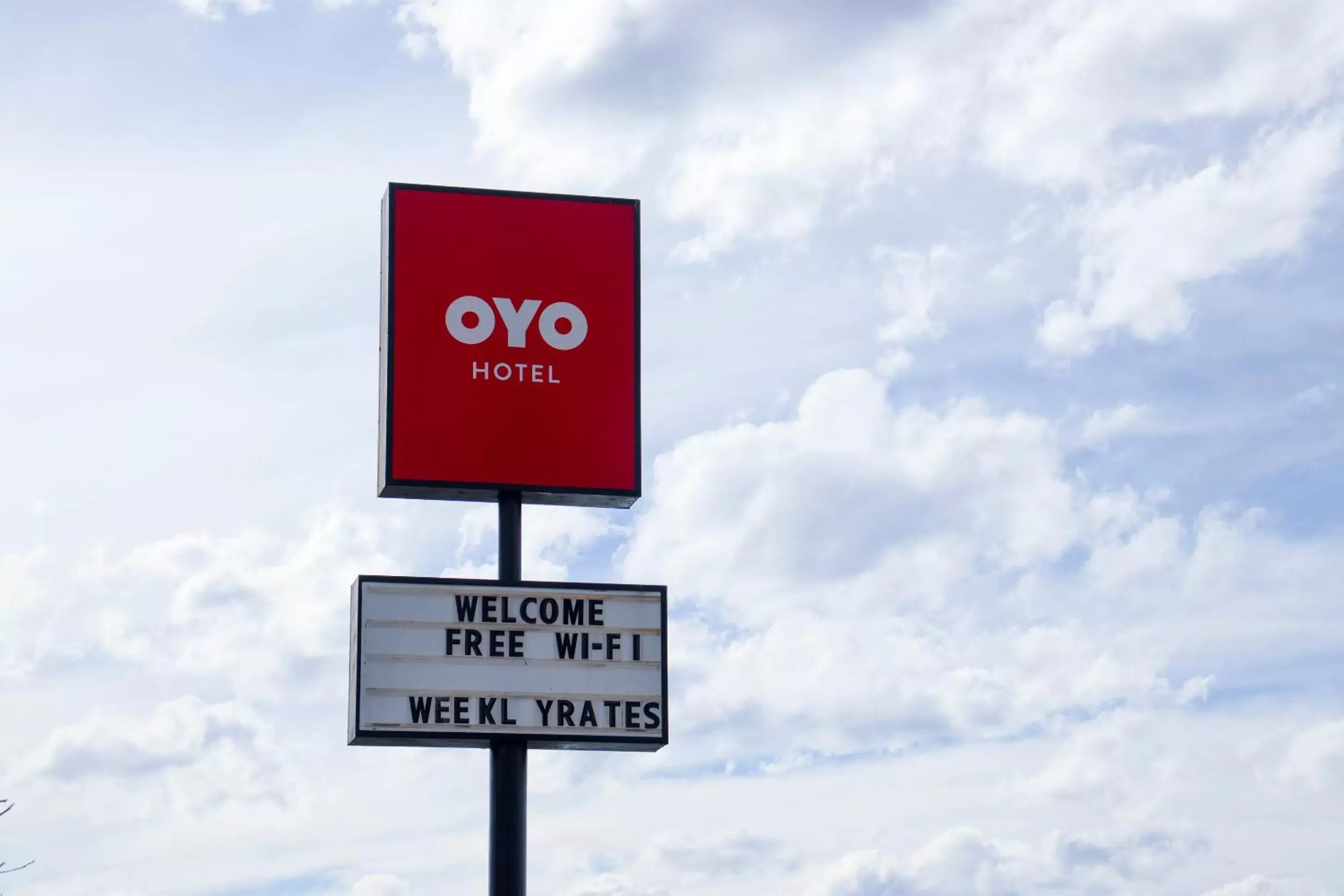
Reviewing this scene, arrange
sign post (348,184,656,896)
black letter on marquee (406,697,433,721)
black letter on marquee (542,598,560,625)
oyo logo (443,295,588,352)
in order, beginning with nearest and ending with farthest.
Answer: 1. black letter on marquee (406,697,433,721)
2. sign post (348,184,656,896)
3. black letter on marquee (542,598,560,625)
4. oyo logo (443,295,588,352)

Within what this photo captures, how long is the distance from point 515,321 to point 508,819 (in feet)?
17.0

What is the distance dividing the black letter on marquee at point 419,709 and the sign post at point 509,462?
10 mm

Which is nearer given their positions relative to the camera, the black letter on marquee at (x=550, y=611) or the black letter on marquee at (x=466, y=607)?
the black letter on marquee at (x=466, y=607)

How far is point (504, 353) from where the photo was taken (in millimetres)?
21672

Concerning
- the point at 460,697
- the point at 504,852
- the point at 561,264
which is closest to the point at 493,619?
the point at 460,697

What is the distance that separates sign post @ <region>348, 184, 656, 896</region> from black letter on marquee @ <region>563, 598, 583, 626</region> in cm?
1

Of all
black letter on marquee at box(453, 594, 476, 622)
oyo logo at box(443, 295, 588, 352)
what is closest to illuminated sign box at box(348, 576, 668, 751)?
black letter on marquee at box(453, 594, 476, 622)

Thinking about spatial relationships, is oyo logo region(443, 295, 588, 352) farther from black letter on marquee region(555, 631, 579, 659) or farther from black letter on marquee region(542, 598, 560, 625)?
black letter on marquee region(555, 631, 579, 659)

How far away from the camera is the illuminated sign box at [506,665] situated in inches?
806

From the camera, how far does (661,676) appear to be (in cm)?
2112

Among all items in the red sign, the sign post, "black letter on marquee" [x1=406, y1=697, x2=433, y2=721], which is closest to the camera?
"black letter on marquee" [x1=406, y1=697, x2=433, y2=721]

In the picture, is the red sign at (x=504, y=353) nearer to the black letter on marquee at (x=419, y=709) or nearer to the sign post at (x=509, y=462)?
the sign post at (x=509, y=462)

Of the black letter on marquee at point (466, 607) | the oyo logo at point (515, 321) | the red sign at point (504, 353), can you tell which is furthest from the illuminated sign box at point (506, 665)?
the oyo logo at point (515, 321)

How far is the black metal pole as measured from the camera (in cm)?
2072
